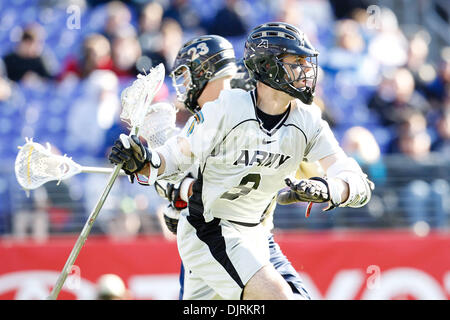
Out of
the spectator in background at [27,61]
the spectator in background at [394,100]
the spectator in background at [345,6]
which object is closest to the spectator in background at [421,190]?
the spectator in background at [394,100]

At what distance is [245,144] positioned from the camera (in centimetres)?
492

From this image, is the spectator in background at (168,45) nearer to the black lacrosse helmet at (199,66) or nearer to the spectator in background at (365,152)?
the spectator in background at (365,152)

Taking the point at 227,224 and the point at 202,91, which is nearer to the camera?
the point at 227,224

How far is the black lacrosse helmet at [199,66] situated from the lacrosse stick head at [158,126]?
6.5 inches

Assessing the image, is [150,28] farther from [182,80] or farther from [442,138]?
[182,80]

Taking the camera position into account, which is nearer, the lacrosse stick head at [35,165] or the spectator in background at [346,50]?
the lacrosse stick head at [35,165]

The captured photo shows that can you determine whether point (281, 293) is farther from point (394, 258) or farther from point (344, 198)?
point (394, 258)

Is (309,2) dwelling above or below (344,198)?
above

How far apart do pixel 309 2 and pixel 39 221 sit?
18.4ft

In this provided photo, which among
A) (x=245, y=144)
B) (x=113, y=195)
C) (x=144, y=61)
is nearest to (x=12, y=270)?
(x=113, y=195)

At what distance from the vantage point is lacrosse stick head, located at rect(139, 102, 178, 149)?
5.98 metres

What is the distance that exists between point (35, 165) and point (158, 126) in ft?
3.37

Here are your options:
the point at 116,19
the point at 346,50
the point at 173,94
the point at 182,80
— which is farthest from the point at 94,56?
the point at 182,80

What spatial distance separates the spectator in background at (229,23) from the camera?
446 inches
